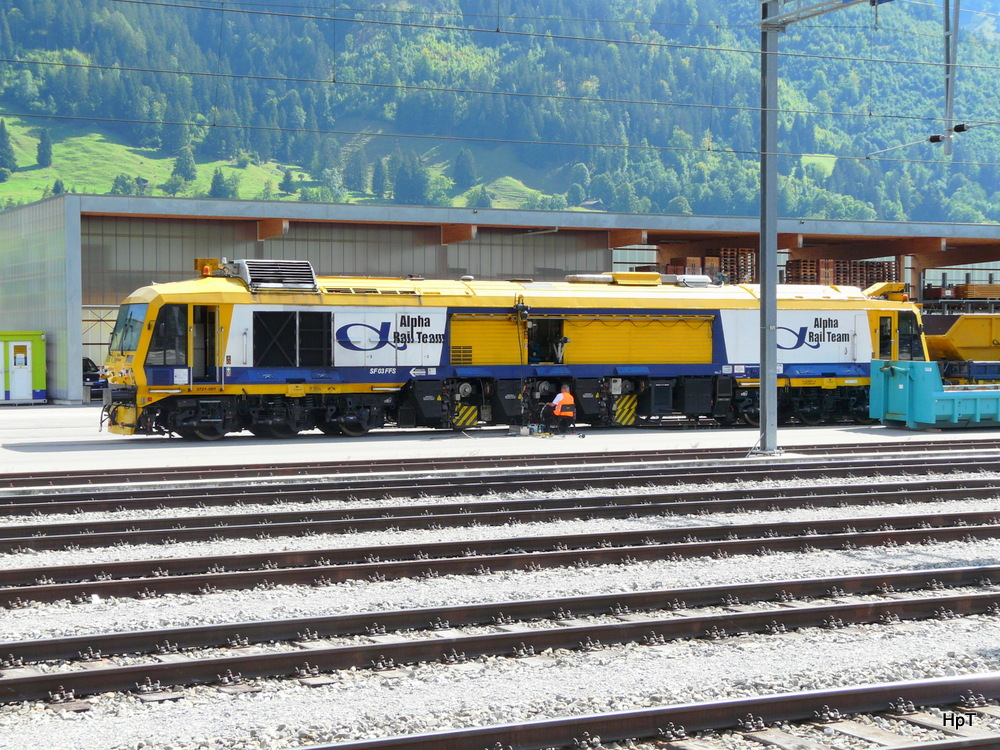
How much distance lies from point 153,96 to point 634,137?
3166 inches

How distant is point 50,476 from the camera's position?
57.9 ft

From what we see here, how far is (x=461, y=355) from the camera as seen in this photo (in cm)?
2692

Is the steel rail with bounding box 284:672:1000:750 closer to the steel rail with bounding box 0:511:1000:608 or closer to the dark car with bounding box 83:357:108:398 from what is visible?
the steel rail with bounding box 0:511:1000:608

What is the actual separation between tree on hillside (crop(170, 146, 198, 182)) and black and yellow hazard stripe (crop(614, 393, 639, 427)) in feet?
544

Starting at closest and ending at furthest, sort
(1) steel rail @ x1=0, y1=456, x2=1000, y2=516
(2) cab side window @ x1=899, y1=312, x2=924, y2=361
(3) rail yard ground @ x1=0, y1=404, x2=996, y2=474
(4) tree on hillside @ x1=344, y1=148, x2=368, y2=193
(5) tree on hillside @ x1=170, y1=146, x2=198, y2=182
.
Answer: (1) steel rail @ x1=0, y1=456, x2=1000, y2=516 → (3) rail yard ground @ x1=0, y1=404, x2=996, y2=474 → (2) cab side window @ x1=899, y1=312, x2=924, y2=361 → (5) tree on hillside @ x1=170, y1=146, x2=198, y2=182 → (4) tree on hillside @ x1=344, y1=148, x2=368, y2=193

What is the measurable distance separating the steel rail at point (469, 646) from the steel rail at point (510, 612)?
0.26m

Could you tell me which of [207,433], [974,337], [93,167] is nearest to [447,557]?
[207,433]

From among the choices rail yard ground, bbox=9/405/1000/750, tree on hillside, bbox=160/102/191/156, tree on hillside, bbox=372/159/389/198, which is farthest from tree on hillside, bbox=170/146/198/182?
rail yard ground, bbox=9/405/1000/750

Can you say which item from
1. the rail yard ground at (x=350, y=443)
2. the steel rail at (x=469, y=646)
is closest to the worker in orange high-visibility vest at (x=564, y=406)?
the rail yard ground at (x=350, y=443)

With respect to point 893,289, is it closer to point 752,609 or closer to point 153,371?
point 153,371

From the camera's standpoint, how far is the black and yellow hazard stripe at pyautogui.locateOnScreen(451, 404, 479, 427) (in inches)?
1072

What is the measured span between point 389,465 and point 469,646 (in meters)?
11.5

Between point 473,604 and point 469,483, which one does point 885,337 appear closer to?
point 469,483

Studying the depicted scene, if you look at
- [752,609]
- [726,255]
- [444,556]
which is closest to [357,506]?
[444,556]
